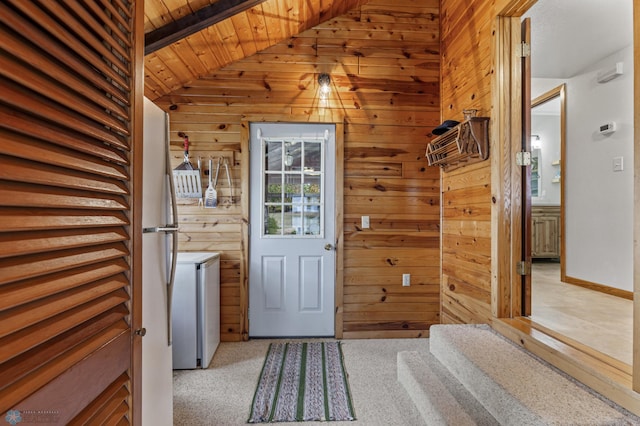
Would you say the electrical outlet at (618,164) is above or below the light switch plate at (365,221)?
above

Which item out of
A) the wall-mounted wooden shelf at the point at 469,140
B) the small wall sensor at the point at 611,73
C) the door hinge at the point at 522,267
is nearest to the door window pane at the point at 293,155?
the wall-mounted wooden shelf at the point at 469,140

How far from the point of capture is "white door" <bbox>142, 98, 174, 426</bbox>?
1.24 m

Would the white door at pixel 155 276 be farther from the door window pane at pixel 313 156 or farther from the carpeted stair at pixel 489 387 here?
the door window pane at pixel 313 156

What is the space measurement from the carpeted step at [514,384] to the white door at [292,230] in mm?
1402

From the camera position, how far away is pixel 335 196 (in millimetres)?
3049

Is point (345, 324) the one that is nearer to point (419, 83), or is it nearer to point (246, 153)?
point (246, 153)

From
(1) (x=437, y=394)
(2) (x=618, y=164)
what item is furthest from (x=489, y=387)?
(2) (x=618, y=164)

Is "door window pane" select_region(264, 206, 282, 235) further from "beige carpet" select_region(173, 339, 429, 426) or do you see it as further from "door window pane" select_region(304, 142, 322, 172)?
"beige carpet" select_region(173, 339, 429, 426)

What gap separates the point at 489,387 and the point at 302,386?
129cm

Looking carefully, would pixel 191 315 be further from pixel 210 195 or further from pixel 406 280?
pixel 406 280

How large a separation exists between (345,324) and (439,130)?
1957 millimetres

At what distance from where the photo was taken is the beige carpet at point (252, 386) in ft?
6.26

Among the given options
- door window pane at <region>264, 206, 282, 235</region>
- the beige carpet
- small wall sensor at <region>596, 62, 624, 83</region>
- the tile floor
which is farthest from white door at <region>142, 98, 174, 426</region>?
small wall sensor at <region>596, 62, 624, 83</region>

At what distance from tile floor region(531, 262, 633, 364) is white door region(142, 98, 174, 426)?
7.10 feet
